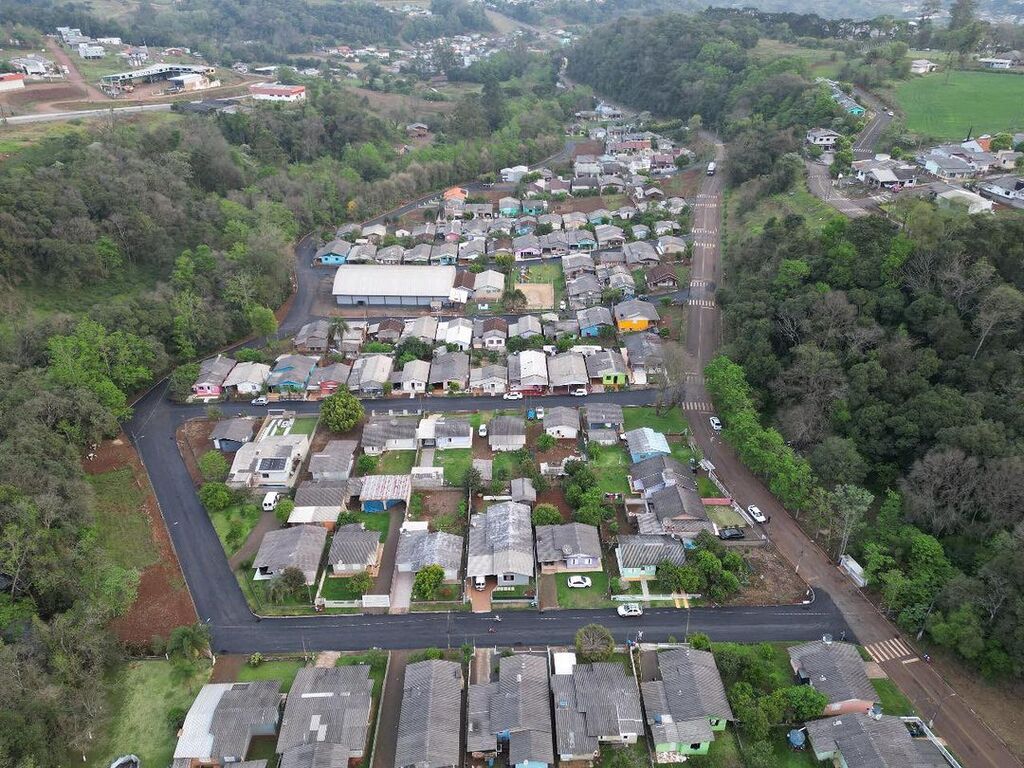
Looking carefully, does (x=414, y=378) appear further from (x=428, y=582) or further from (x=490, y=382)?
(x=428, y=582)

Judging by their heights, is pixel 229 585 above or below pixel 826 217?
below

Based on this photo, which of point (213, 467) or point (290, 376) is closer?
point (213, 467)

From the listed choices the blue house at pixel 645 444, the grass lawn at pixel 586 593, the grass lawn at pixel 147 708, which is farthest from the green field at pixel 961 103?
the grass lawn at pixel 147 708

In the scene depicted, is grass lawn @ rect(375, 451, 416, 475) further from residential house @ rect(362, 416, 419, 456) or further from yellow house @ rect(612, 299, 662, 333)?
yellow house @ rect(612, 299, 662, 333)

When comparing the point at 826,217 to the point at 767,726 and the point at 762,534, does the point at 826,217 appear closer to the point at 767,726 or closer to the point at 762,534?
the point at 762,534

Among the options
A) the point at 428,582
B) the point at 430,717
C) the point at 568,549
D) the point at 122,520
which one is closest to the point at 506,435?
the point at 568,549

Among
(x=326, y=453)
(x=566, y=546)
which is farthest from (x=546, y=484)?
(x=326, y=453)

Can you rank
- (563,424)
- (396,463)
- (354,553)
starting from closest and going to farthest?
(354,553), (396,463), (563,424)
